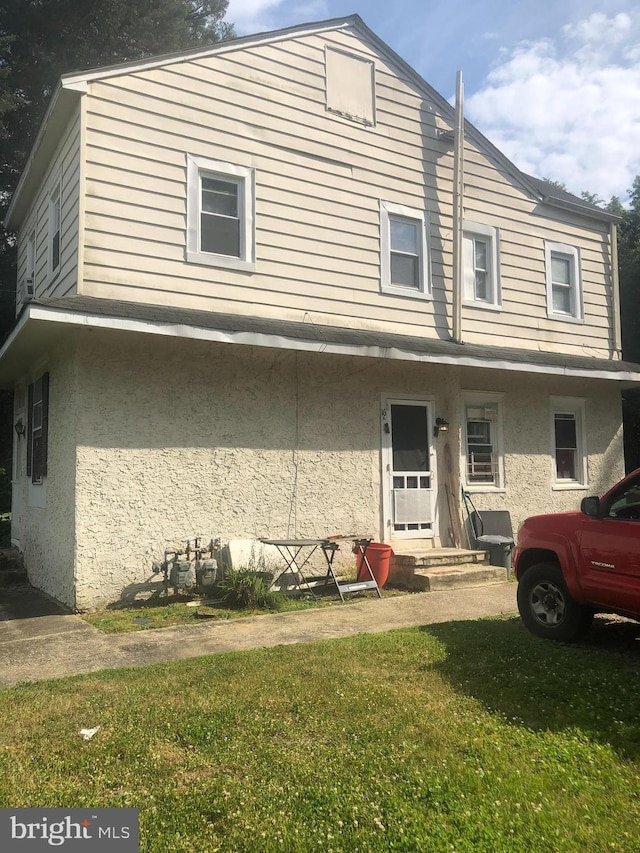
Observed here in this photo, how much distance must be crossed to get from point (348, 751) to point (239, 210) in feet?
26.4

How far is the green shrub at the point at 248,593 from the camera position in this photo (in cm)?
841

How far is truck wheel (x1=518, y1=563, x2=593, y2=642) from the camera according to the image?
6.29 metres

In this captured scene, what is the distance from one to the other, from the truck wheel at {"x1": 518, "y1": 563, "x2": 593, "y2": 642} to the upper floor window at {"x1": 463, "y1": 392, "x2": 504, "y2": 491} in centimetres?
539

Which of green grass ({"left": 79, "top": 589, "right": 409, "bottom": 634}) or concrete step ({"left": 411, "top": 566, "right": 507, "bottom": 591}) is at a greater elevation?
concrete step ({"left": 411, "top": 566, "right": 507, "bottom": 591})

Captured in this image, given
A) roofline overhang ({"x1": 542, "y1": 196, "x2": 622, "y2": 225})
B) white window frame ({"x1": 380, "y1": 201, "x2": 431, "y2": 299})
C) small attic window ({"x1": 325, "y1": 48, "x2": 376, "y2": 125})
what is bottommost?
white window frame ({"x1": 380, "y1": 201, "x2": 431, "y2": 299})

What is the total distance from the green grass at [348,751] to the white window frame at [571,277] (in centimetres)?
893

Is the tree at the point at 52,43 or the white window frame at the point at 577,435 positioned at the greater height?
the tree at the point at 52,43

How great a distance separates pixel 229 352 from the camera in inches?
373

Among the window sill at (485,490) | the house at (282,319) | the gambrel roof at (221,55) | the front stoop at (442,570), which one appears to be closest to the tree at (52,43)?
the gambrel roof at (221,55)

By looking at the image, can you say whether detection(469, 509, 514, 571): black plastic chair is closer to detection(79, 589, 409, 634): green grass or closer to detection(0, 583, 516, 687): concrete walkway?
detection(0, 583, 516, 687): concrete walkway

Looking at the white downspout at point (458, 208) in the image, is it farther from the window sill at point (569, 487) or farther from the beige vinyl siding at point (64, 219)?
the beige vinyl siding at point (64, 219)

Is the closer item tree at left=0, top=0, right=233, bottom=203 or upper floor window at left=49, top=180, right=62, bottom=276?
upper floor window at left=49, top=180, right=62, bottom=276

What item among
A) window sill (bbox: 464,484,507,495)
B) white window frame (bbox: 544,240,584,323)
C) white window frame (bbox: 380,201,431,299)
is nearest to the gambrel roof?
white window frame (bbox: 544,240,584,323)

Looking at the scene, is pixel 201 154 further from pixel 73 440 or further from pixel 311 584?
pixel 311 584
